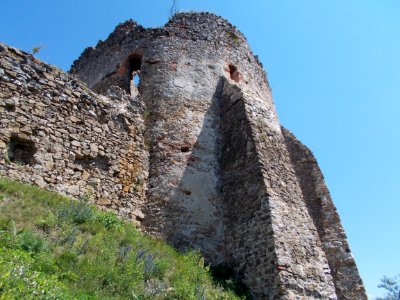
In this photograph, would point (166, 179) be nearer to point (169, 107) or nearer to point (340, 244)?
point (169, 107)

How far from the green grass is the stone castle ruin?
2.43 ft

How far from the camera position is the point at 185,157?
30.3 ft

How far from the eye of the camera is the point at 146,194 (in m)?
8.69

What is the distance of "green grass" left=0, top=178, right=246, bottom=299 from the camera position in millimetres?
4043

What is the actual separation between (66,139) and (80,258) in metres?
3.12

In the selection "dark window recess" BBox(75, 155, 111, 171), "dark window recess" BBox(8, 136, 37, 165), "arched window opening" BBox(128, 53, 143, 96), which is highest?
"arched window opening" BBox(128, 53, 143, 96)

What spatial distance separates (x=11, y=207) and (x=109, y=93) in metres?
4.48

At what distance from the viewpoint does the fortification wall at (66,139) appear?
6.95 metres

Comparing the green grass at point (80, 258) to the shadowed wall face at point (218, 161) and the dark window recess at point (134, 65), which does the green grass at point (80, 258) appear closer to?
the shadowed wall face at point (218, 161)

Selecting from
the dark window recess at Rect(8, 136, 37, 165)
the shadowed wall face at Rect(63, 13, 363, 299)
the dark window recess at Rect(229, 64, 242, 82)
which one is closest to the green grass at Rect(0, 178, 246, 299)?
the dark window recess at Rect(8, 136, 37, 165)

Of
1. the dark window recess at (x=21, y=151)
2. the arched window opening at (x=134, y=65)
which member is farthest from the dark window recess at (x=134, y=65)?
the dark window recess at (x=21, y=151)

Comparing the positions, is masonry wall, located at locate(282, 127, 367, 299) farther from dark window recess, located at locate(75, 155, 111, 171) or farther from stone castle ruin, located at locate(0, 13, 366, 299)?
dark window recess, located at locate(75, 155, 111, 171)

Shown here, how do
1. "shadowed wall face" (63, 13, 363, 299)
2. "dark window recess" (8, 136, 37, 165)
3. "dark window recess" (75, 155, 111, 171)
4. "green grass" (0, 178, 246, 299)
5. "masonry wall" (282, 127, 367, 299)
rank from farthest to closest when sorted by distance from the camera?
"masonry wall" (282, 127, 367, 299) → "dark window recess" (75, 155, 111, 171) → "shadowed wall face" (63, 13, 363, 299) → "dark window recess" (8, 136, 37, 165) → "green grass" (0, 178, 246, 299)

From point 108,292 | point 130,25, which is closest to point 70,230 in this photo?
point 108,292
